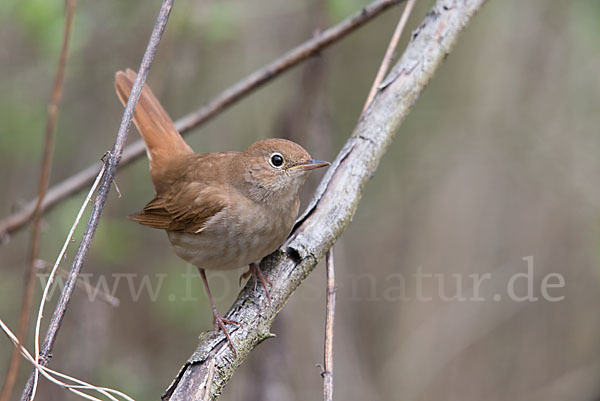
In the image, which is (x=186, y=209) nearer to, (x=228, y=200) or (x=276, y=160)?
(x=228, y=200)

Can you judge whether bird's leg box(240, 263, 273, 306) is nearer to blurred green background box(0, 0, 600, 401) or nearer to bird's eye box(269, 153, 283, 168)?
bird's eye box(269, 153, 283, 168)

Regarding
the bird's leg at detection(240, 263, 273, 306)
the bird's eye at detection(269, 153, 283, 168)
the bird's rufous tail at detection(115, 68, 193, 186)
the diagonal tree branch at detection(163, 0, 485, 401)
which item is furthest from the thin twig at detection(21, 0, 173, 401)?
the bird's rufous tail at detection(115, 68, 193, 186)

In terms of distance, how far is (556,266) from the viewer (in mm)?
6059

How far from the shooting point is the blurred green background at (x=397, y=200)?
534cm

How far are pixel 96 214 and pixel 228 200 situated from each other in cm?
162

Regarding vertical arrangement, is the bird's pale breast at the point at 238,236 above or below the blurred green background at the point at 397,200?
below

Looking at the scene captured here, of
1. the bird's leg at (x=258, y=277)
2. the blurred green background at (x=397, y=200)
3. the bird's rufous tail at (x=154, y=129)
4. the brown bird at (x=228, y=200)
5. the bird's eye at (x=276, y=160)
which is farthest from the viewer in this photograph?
the blurred green background at (x=397, y=200)

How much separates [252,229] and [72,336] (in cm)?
222

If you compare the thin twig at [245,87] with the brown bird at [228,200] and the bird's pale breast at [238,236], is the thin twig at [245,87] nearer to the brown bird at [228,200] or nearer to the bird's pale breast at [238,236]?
the brown bird at [228,200]

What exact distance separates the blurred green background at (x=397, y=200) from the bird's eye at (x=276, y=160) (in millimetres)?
1284

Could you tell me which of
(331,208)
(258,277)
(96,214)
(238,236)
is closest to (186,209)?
(238,236)

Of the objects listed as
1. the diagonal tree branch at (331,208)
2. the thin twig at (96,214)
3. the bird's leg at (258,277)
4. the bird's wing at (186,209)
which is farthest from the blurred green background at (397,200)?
the thin twig at (96,214)

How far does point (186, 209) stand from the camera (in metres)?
3.85

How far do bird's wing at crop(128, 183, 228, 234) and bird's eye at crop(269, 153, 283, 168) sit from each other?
0.36 m
